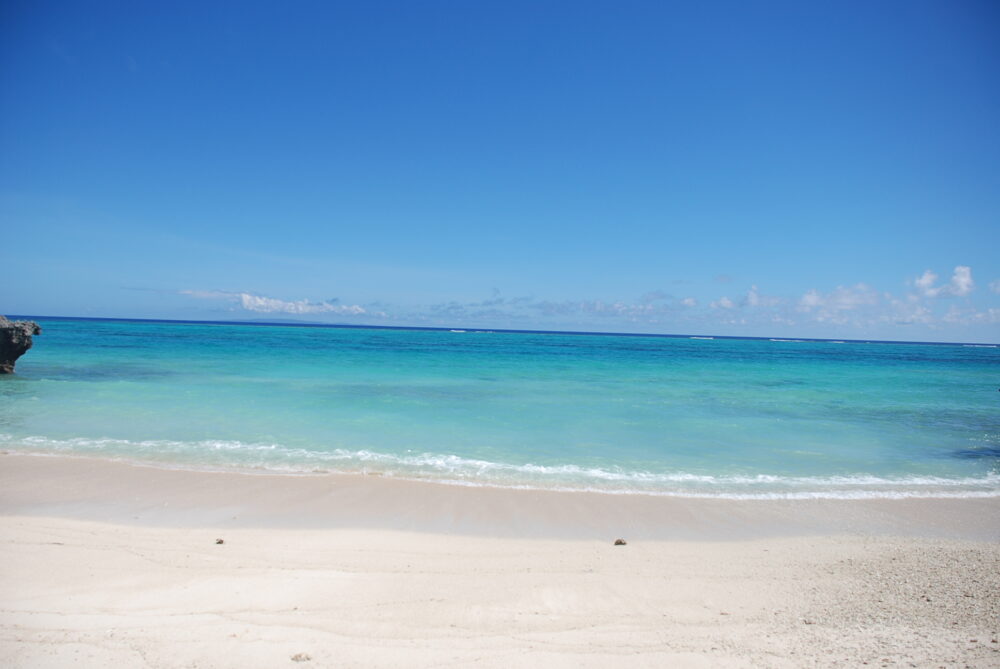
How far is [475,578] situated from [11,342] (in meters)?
24.6

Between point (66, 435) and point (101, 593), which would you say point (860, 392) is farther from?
point (66, 435)

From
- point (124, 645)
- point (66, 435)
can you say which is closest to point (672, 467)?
point (124, 645)

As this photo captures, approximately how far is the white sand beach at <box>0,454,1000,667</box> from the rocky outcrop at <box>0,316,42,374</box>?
55.1 ft

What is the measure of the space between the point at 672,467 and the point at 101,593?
8718 mm

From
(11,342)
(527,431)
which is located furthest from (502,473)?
(11,342)

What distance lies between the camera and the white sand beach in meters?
3.52

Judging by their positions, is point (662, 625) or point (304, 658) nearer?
point (304, 658)

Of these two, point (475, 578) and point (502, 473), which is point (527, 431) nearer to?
point (502, 473)

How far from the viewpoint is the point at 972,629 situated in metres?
3.89

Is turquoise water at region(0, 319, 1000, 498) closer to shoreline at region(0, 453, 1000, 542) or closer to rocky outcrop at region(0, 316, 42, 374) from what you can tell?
shoreline at region(0, 453, 1000, 542)

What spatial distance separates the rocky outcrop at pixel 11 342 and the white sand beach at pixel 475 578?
55.1 ft

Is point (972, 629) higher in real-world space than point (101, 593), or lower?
higher

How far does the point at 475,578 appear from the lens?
15.6 feet

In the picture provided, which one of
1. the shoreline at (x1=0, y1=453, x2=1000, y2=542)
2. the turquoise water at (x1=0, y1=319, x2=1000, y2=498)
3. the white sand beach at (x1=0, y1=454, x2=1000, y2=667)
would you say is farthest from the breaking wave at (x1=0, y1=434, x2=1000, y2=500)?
the white sand beach at (x1=0, y1=454, x2=1000, y2=667)
